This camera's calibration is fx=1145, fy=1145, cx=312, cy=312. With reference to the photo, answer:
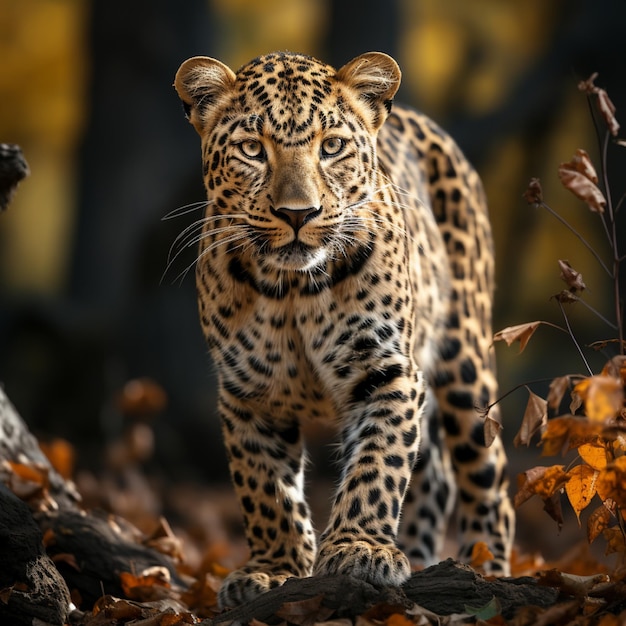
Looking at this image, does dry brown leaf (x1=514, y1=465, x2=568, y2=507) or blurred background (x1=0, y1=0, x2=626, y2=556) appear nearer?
dry brown leaf (x1=514, y1=465, x2=568, y2=507)

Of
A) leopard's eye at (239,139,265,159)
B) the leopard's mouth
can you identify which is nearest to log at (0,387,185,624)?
the leopard's mouth

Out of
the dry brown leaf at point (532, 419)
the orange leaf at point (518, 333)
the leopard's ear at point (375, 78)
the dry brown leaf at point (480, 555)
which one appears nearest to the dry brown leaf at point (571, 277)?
the orange leaf at point (518, 333)

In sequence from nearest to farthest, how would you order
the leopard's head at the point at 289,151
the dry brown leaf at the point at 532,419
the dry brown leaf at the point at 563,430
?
the dry brown leaf at the point at 563,430 < the dry brown leaf at the point at 532,419 < the leopard's head at the point at 289,151

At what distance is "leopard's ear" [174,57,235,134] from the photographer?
5570 millimetres

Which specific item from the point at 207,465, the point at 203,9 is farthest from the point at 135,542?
the point at 203,9

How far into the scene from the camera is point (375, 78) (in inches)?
223

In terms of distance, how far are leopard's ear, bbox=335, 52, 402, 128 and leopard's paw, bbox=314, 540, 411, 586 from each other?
84.5 inches

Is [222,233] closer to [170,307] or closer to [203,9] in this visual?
[170,307]

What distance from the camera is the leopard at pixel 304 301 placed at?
5199 mm

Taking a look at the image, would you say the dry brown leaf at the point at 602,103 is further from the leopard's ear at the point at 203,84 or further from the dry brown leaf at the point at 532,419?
the leopard's ear at the point at 203,84

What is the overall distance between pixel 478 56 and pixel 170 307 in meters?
10.4

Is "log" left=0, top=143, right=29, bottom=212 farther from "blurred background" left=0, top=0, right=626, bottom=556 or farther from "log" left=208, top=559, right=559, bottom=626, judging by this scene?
"blurred background" left=0, top=0, right=626, bottom=556

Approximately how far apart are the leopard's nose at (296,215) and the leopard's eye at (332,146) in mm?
349

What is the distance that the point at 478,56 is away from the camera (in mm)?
21812
